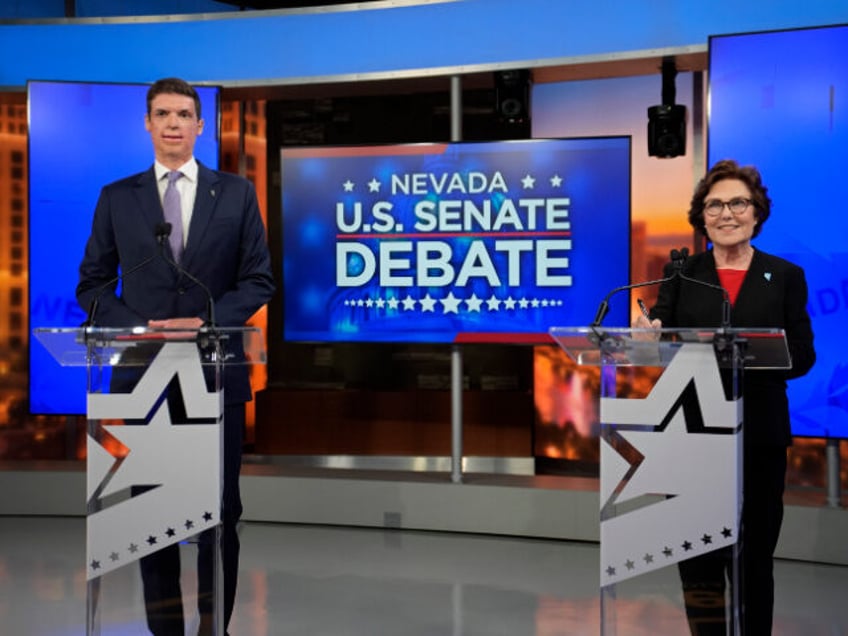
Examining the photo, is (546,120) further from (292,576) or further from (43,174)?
(292,576)


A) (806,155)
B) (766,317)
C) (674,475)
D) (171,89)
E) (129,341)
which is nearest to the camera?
(674,475)

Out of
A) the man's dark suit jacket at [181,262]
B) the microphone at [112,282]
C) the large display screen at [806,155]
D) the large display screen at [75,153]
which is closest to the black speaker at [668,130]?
the large display screen at [806,155]

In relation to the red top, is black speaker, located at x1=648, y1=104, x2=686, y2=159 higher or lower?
higher

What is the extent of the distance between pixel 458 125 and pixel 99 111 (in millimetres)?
1892

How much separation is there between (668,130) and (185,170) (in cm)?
309

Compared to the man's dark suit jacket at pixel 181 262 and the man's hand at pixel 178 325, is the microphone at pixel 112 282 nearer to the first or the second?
the man's dark suit jacket at pixel 181 262

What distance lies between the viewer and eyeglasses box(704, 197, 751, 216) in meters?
2.93

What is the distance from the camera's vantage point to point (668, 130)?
5465 mm

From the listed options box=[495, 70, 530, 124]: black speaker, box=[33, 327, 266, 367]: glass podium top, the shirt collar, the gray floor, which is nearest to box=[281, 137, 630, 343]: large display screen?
box=[495, 70, 530, 124]: black speaker

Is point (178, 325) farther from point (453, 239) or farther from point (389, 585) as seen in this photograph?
point (453, 239)

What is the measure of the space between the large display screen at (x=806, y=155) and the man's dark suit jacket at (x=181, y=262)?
2.61 metres

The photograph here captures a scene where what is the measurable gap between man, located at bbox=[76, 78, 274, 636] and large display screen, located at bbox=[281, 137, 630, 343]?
2.41m

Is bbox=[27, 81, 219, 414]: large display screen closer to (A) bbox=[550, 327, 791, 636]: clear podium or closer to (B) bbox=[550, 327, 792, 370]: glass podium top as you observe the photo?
(B) bbox=[550, 327, 792, 370]: glass podium top

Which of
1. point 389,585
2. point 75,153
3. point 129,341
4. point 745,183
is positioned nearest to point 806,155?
point 745,183
